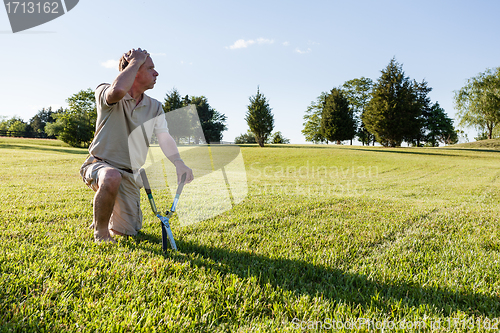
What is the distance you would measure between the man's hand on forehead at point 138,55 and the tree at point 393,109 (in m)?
42.0

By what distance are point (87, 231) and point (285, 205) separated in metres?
3.41

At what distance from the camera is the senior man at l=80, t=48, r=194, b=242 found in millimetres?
2650

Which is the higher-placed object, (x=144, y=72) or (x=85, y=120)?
(x=85, y=120)

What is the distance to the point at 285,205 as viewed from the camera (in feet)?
17.5

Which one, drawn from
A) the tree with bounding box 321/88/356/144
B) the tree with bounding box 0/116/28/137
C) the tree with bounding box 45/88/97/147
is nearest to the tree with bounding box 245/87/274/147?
the tree with bounding box 321/88/356/144

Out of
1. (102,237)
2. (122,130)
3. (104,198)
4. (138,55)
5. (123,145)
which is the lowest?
(102,237)

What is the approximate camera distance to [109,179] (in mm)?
2629

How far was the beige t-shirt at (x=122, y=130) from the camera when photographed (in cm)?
289

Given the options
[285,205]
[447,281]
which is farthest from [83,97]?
[447,281]

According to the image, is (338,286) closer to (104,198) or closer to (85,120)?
(104,198)

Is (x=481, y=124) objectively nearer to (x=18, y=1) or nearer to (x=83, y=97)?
(x=18, y=1)

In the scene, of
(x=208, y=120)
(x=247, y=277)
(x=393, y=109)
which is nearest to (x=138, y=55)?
(x=247, y=277)

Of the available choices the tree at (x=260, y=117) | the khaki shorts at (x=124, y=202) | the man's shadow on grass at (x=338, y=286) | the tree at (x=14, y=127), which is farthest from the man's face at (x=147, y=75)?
the tree at (x=14, y=127)

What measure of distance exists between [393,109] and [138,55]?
1680 inches
